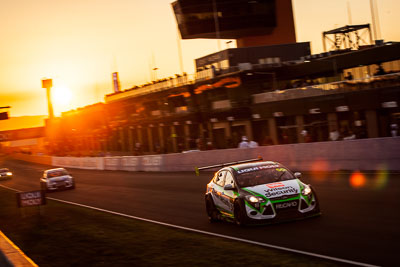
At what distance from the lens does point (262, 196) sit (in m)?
11.9

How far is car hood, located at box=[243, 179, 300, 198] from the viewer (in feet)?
39.1

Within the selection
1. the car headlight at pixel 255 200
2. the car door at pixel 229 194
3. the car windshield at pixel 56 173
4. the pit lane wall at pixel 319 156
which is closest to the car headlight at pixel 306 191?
the car headlight at pixel 255 200

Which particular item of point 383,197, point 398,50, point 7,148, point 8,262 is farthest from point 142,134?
point 7,148

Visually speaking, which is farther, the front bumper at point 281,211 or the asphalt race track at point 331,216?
the front bumper at point 281,211

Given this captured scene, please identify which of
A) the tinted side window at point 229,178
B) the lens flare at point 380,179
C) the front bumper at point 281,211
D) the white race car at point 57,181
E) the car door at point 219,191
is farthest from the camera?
the white race car at point 57,181

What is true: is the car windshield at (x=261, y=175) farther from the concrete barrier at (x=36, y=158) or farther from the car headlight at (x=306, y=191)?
the concrete barrier at (x=36, y=158)

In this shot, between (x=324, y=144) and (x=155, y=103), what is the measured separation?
56.5 metres


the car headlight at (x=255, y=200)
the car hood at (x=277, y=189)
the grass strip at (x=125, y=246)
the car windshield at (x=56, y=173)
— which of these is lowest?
the grass strip at (x=125, y=246)

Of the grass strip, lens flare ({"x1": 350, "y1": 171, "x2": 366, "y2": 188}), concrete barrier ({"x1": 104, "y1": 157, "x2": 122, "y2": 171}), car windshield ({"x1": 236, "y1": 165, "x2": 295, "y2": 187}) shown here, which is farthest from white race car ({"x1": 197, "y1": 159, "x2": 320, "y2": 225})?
concrete barrier ({"x1": 104, "y1": 157, "x2": 122, "y2": 171})

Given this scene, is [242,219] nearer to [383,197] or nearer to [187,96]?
[383,197]

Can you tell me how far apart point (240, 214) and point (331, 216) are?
2185 millimetres

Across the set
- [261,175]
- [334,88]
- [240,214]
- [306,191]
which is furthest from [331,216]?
[334,88]

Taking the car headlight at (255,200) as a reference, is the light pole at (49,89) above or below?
above

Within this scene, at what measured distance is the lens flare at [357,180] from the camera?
18219 mm
